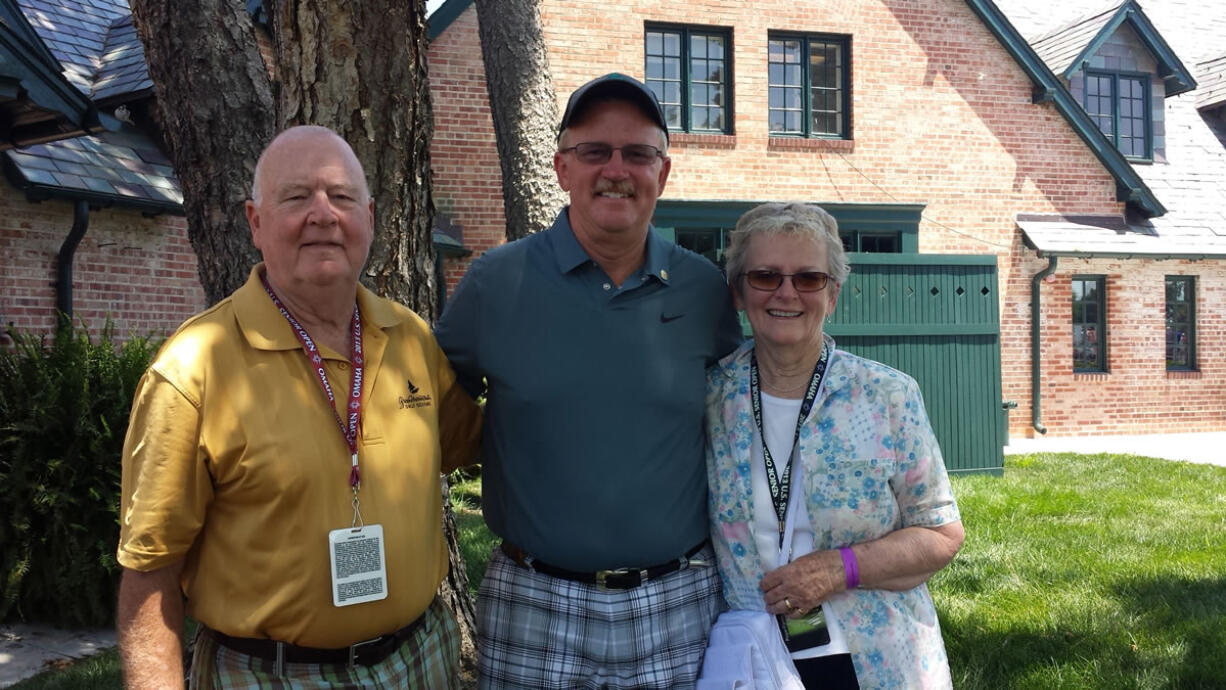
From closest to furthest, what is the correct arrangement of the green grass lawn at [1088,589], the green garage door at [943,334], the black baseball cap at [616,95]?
the black baseball cap at [616,95]
the green grass lawn at [1088,589]
the green garage door at [943,334]

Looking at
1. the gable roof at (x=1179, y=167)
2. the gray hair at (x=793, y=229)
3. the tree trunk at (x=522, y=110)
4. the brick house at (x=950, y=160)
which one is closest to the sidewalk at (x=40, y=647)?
the tree trunk at (x=522, y=110)

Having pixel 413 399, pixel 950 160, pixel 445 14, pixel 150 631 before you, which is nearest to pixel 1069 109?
pixel 950 160

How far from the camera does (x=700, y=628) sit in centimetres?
251

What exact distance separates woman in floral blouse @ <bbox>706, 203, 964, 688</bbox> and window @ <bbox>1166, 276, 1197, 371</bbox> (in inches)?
600

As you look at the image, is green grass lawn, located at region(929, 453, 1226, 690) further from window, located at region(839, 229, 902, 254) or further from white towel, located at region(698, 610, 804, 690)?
window, located at region(839, 229, 902, 254)

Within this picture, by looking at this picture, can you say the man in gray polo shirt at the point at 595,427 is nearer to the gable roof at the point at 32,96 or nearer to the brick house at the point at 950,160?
the gable roof at the point at 32,96

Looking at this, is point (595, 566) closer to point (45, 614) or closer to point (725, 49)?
point (45, 614)

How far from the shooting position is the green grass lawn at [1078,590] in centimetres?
408

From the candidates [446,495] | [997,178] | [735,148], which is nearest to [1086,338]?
[997,178]

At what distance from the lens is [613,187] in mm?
2520

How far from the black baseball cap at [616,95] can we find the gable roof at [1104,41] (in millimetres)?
14583

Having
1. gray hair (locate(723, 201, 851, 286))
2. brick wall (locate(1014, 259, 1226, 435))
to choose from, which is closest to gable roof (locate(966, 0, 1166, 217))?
brick wall (locate(1014, 259, 1226, 435))

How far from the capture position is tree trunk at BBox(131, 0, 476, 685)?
316 centimetres

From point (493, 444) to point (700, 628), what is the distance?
2.46 feet
